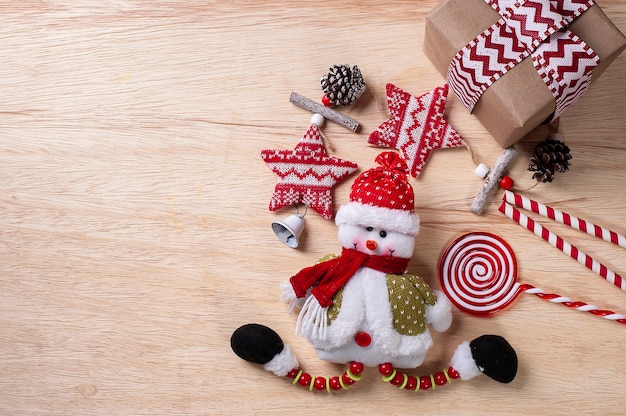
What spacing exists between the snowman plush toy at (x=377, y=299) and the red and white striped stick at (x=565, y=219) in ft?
0.88

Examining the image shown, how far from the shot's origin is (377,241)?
1085mm

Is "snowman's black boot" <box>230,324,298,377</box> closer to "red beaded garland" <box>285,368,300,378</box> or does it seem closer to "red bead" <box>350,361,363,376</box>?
"red beaded garland" <box>285,368,300,378</box>

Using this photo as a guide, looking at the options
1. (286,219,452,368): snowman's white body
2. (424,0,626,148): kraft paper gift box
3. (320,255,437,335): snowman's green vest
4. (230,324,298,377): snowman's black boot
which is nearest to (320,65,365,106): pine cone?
(424,0,626,148): kraft paper gift box

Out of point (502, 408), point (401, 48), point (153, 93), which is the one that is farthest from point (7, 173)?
point (502, 408)

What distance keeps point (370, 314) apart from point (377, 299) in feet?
0.10

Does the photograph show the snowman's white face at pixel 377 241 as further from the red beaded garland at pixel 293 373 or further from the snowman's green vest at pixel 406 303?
the red beaded garland at pixel 293 373

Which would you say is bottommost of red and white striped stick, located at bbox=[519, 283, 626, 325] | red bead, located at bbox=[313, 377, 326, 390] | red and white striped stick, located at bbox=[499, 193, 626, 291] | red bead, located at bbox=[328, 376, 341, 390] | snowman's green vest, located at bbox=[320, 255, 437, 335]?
red bead, located at bbox=[313, 377, 326, 390]

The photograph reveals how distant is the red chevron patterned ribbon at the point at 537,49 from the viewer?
1047mm

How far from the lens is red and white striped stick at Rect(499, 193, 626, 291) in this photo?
1.20m

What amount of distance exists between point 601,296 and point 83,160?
1192 millimetres

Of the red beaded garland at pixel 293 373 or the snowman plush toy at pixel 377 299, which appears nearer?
the snowman plush toy at pixel 377 299

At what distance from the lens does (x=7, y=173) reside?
1.32 meters

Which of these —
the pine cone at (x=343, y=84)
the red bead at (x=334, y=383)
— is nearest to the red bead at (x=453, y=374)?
the red bead at (x=334, y=383)

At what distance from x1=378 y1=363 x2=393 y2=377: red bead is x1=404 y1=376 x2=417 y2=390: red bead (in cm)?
6
